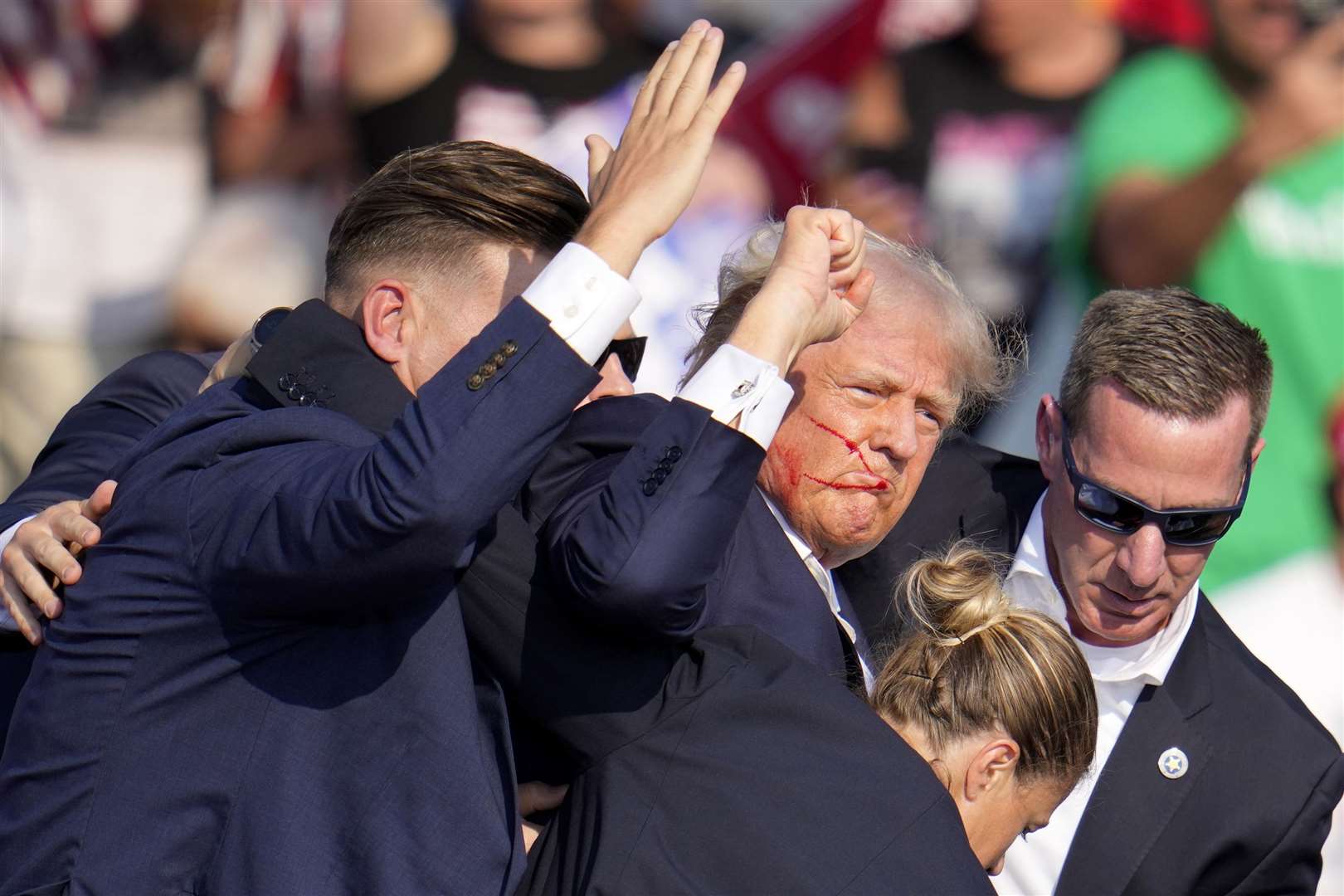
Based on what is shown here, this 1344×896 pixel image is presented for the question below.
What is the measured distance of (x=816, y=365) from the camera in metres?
2.64

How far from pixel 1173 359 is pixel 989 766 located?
1.14 metres

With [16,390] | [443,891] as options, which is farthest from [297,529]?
[16,390]

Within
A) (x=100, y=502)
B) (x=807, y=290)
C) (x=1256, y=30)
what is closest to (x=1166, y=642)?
(x=807, y=290)

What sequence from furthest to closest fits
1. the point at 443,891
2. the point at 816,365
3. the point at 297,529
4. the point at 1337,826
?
the point at 1337,826, the point at 816,365, the point at 443,891, the point at 297,529

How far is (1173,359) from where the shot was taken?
3070mm

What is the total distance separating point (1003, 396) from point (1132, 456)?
0.92 feet

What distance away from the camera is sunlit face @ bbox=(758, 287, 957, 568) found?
260 centimetres

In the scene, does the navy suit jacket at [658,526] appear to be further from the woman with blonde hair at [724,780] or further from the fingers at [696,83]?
the fingers at [696,83]

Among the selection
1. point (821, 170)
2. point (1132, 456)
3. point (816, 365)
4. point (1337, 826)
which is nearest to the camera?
point (816, 365)

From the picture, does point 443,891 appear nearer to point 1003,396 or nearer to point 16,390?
point 1003,396

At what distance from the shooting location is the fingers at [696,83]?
2.04 metres

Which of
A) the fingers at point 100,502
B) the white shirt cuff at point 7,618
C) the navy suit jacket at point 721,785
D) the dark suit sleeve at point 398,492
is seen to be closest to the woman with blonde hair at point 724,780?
the navy suit jacket at point 721,785

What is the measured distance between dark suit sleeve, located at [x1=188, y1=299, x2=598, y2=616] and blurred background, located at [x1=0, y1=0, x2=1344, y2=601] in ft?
9.14

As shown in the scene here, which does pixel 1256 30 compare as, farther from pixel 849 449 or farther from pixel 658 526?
pixel 658 526
